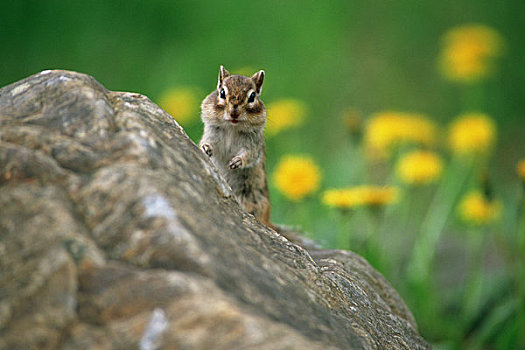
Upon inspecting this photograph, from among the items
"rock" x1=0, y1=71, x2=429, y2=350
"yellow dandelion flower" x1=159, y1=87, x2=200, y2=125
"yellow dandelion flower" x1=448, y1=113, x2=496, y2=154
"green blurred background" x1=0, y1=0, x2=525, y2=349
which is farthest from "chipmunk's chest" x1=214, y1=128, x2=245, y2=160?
"green blurred background" x1=0, y1=0, x2=525, y2=349

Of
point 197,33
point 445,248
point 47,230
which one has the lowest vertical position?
point 445,248

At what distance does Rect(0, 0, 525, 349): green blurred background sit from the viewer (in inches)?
297

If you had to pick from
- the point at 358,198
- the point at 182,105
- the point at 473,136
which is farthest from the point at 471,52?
the point at 358,198

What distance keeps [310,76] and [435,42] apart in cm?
183

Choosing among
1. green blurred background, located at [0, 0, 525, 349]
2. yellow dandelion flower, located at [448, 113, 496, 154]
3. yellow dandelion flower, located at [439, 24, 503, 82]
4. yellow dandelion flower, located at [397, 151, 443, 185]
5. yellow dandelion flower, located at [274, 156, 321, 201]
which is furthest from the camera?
green blurred background, located at [0, 0, 525, 349]

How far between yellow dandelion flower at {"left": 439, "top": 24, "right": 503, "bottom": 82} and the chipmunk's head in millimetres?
3690

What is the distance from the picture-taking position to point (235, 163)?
3703mm

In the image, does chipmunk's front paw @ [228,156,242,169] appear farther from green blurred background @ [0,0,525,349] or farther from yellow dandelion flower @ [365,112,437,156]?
green blurred background @ [0,0,525,349]

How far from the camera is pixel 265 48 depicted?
318 inches

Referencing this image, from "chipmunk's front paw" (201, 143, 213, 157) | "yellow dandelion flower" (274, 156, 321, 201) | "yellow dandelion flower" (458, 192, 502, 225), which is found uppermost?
"chipmunk's front paw" (201, 143, 213, 157)

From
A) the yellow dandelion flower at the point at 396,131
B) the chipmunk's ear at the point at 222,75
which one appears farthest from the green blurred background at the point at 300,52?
the chipmunk's ear at the point at 222,75

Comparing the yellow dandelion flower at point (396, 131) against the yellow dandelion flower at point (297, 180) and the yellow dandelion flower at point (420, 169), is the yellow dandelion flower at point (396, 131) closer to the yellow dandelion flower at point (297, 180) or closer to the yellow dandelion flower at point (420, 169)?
the yellow dandelion flower at point (420, 169)

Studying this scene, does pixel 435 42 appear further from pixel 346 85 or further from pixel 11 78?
pixel 11 78

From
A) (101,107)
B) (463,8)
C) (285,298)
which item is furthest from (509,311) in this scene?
(463,8)
